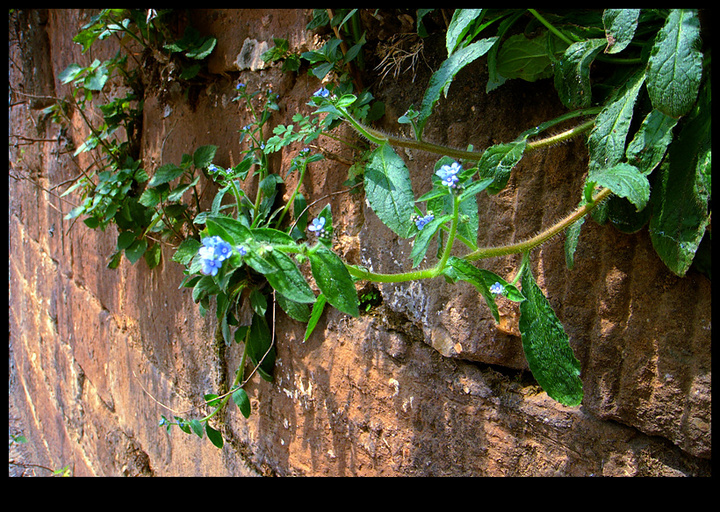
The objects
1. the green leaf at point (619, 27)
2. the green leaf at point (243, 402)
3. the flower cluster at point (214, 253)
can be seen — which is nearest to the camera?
the flower cluster at point (214, 253)

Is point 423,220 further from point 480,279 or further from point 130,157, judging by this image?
point 130,157

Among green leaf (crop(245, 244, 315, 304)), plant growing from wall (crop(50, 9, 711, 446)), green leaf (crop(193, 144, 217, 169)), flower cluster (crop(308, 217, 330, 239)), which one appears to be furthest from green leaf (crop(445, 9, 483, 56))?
green leaf (crop(193, 144, 217, 169))

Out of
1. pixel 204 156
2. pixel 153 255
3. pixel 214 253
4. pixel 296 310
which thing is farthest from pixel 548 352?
pixel 153 255

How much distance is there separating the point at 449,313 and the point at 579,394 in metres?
0.39

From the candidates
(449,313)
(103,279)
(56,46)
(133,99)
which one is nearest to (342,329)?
(449,313)

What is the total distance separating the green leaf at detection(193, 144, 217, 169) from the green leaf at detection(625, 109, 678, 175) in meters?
1.33

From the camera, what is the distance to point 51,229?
3.62 meters

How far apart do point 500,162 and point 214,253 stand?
1.79 feet

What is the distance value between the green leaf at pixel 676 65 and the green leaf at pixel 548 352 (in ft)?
1.25

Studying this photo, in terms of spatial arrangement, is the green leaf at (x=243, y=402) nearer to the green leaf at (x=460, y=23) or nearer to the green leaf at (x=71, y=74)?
the green leaf at (x=460, y=23)

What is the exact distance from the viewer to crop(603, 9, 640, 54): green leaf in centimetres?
89

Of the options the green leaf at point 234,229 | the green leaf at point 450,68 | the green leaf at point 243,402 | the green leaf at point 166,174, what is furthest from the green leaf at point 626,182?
the green leaf at point 166,174

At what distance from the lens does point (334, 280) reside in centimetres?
88

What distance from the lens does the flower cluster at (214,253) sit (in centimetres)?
78
